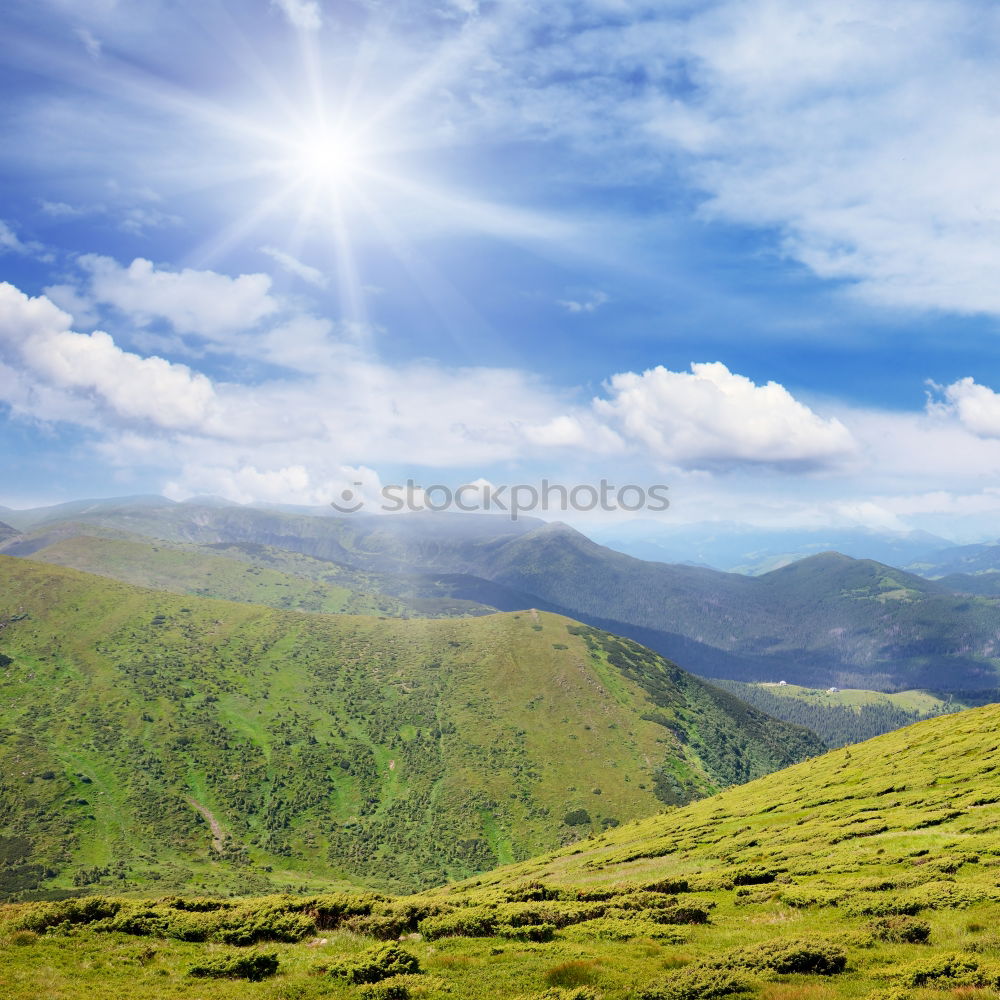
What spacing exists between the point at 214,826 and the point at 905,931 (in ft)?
543

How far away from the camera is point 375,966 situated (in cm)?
2014

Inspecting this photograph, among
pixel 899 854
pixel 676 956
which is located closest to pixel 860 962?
pixel 676 956

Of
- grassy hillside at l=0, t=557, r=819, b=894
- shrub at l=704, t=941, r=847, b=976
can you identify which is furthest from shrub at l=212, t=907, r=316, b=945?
grassy hillside at l=0, t=557, r=819, b=894

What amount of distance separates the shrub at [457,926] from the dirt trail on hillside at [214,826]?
142 meters

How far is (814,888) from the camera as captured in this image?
2911cm

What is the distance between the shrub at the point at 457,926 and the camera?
25.2 metres

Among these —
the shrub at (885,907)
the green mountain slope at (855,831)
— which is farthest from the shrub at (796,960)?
the green mountain slope at (855,831)

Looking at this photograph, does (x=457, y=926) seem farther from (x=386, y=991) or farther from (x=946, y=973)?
(x=946, y=973)

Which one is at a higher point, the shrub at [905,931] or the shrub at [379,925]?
the shrub at [905,931]

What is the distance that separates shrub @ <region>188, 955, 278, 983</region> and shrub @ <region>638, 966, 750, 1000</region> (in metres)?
14.4

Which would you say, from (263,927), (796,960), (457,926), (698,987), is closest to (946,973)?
(796,960)

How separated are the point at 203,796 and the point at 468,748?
7867cm

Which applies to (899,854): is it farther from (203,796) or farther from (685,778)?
(203,796)

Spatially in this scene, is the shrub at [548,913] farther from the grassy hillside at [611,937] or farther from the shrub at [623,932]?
the shrub at [623,932]
